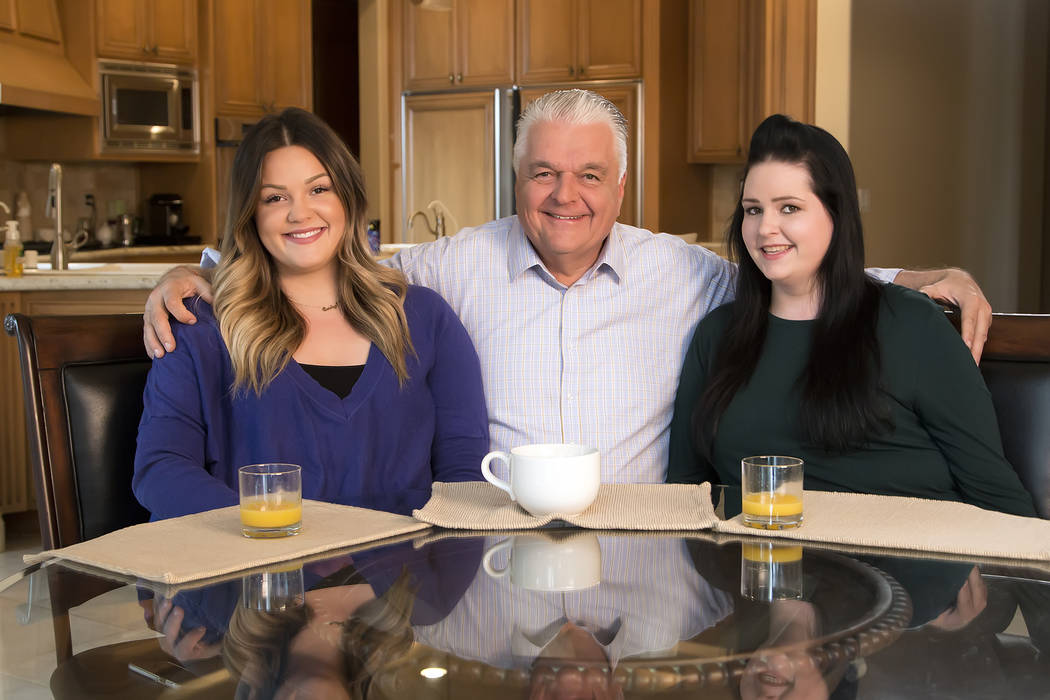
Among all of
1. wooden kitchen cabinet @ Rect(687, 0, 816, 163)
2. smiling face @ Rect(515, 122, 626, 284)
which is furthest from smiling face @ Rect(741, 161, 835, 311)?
wooden kitchen cabinet @ Rect(687, 0, 816, 163)

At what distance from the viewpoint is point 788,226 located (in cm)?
194

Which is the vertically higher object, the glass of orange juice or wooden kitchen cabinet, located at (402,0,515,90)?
wooden kitchen cabinet, located at (402,0,515,90)

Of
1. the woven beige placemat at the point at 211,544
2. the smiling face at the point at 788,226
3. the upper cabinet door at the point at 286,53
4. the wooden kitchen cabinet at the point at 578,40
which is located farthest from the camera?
the upper cabinet door at the point at 286,53

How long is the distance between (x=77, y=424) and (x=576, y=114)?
109 cm

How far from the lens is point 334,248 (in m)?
2.00

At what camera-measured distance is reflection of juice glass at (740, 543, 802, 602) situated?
1.09m

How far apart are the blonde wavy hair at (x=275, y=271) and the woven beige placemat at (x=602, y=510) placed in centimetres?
46

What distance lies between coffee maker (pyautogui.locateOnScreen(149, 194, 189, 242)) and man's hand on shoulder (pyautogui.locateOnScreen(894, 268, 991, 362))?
19.3 feet

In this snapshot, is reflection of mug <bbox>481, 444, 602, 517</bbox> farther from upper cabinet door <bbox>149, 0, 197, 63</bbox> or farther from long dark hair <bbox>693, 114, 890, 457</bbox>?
Result: upper cabinet door <bbox>149, 0, 197, 63</bbox>

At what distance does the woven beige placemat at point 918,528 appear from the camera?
1248 mm

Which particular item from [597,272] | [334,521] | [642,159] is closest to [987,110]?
[642,159]

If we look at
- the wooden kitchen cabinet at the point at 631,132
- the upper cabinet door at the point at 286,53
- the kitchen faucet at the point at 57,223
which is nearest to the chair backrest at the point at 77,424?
the kitchen faucet at the point at 57,223

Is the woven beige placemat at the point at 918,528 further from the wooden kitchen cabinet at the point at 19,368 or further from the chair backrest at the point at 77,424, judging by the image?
the wooden kitchen cabinet at the point at 19,368

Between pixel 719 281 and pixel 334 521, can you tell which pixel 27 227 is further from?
pixel 334 521
